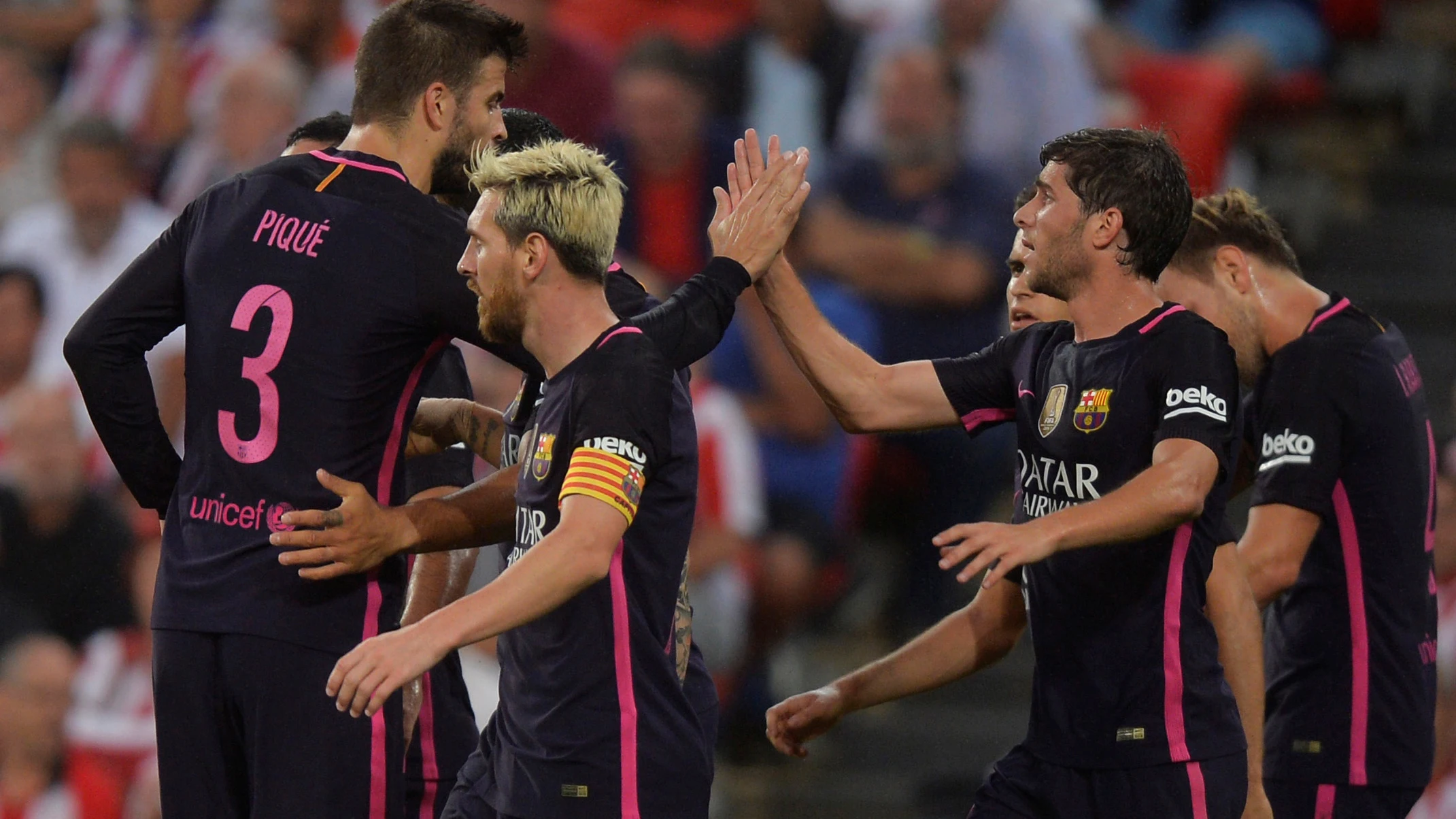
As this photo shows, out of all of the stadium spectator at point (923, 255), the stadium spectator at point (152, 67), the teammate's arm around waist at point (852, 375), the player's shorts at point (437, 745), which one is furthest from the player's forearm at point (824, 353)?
the stadium spectator at point (152, 67)

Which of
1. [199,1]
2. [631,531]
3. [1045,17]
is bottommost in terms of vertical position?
[631,531]

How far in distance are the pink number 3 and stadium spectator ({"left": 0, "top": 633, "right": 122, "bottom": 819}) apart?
4484 mm

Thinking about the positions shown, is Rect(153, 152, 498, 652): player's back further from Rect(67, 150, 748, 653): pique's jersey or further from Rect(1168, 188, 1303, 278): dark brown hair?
Rect(1168, 188, 1303, 278): dark brown hair

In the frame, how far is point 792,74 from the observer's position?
307 inches

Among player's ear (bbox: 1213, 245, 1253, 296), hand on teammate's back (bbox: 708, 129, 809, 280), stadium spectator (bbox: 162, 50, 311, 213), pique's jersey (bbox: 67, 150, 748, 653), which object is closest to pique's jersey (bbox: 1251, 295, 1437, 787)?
player's ear (bbox: 1213, 245, 1253, 296)

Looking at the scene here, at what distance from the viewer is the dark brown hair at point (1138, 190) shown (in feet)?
10.8

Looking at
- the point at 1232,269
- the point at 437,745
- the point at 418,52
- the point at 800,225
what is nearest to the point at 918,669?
the point at 437,745

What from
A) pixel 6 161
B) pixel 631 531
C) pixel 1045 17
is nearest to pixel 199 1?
pixel 6 161

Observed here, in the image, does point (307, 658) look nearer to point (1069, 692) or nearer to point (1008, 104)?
point (1069, 692)

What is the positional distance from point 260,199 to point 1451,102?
705 cm

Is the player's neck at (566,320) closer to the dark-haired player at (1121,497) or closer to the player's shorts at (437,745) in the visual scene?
the dark-haired player at (1121,497)

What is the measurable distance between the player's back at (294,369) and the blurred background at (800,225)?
299cm

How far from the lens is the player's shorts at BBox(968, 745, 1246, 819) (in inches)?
124

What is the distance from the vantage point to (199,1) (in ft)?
28.3
